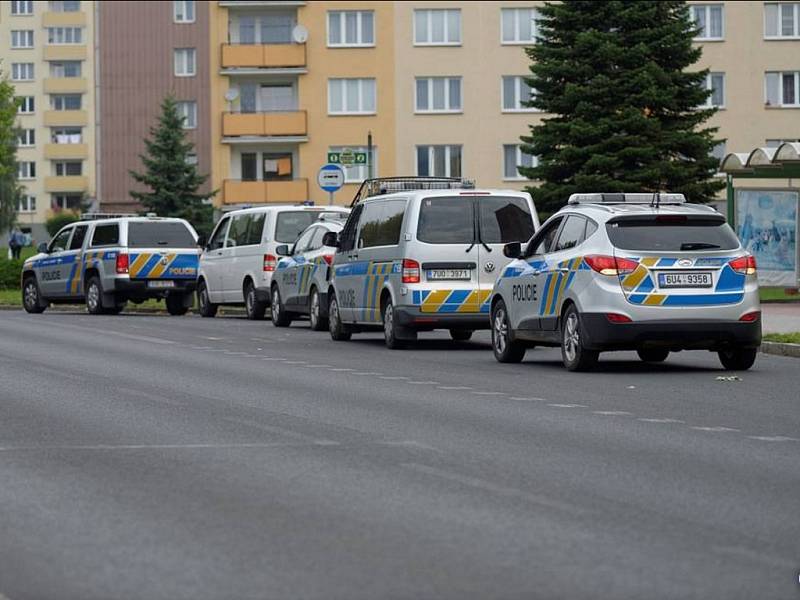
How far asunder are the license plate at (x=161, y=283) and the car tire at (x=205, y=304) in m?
0.76

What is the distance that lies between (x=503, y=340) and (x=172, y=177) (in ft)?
197

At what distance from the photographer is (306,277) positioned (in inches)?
1153

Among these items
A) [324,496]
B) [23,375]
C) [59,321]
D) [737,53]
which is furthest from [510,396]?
[737,53]

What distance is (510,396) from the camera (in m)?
15.6

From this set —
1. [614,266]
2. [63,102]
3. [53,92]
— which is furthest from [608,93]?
[63,102]

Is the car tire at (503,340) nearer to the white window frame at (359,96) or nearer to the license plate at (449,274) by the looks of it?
the license plate at (449,274)

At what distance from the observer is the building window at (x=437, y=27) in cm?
7656

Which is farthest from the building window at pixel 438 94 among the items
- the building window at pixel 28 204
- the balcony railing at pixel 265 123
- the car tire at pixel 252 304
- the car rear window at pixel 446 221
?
the building window at pixel 28 204

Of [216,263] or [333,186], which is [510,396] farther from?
[333,186]

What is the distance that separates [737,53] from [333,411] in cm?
6420

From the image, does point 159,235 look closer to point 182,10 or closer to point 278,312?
point 278,312

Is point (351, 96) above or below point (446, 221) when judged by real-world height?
above

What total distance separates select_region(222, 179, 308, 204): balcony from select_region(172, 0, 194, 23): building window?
2011cm

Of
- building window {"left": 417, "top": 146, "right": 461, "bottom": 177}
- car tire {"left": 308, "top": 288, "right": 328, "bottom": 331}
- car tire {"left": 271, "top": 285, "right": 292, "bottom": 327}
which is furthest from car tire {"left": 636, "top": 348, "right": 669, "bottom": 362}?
building window {"left": 417, "top": 146, "right": 461, "bottom": 177}
